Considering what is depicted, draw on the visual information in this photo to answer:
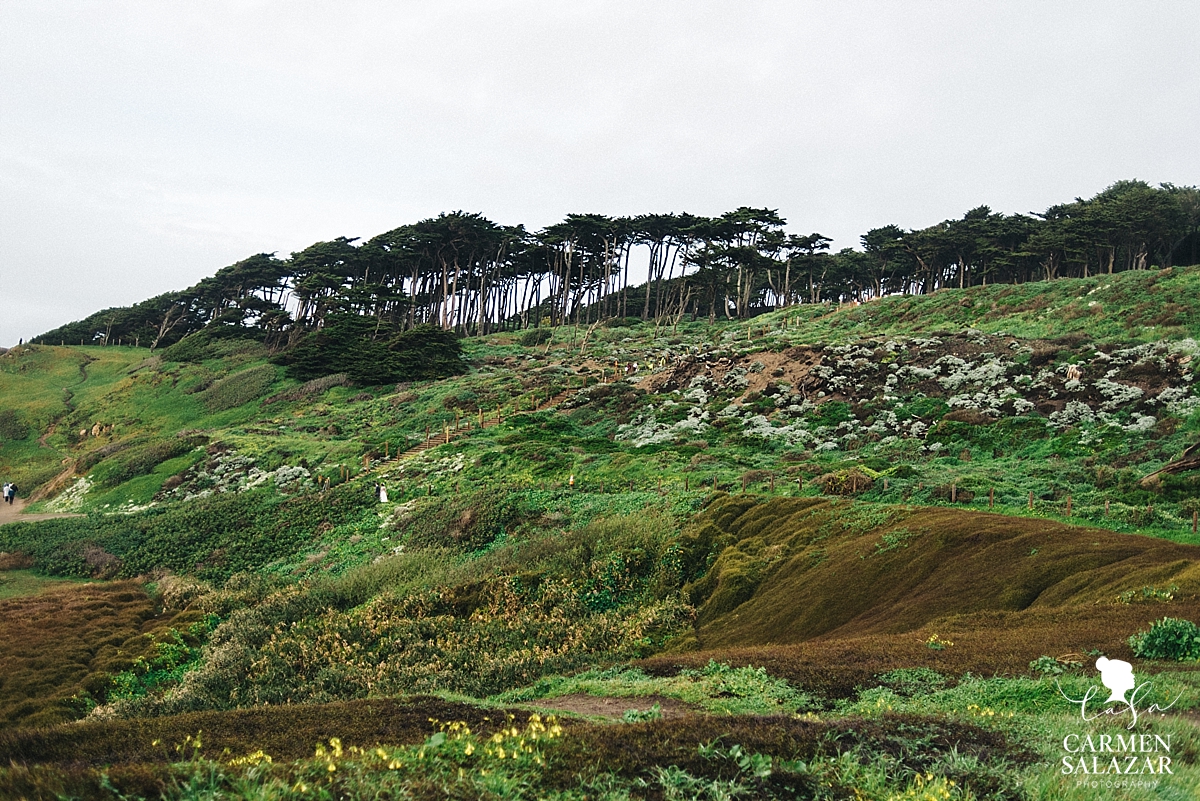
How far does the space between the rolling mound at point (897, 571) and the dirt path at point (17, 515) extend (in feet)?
117

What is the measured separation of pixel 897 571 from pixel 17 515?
4587cm

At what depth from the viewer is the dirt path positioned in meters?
38.0

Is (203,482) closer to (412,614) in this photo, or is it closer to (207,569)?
(207,569)

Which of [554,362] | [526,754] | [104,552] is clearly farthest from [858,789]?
[554,362]

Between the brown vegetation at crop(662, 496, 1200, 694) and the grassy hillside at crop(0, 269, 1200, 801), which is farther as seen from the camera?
the brown vegetation at crop(662, 496, 1200, 694)

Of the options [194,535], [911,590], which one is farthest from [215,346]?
[911,590]

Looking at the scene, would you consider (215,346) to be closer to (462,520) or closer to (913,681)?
(462,520)

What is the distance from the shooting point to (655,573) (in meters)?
18.8

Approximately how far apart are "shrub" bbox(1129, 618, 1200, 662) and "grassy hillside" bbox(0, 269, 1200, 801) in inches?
11.0

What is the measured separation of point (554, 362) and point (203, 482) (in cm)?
2697

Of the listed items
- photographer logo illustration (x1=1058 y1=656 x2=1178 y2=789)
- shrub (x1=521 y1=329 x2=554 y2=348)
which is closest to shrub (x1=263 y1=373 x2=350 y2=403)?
shrub (x1=521 y1=329 x2=554 y2=348)

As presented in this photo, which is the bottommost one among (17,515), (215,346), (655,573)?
(17,515)

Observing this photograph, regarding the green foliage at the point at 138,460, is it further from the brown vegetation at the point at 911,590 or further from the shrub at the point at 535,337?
the brown vegetation at the point at 911,590

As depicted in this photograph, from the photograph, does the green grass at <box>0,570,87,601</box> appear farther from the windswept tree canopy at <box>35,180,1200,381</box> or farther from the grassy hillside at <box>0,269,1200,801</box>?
the windswept tree canopy at <box>35,180,1200,381</box>
